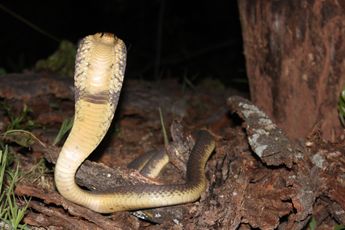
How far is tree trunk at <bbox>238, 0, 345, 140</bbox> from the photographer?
460cm

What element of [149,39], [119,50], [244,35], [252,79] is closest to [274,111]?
[252,79]

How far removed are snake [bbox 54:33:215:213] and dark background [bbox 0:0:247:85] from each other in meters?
7.75

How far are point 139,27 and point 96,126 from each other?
971 cm

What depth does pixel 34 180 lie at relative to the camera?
163 inches

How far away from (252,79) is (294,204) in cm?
180

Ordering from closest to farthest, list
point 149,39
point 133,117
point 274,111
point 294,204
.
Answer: point 294,204, point 274,111, point 133,117, point 149,39

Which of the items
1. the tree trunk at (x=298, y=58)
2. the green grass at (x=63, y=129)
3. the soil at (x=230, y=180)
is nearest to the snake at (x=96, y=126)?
the soil at (x=230, y=180)

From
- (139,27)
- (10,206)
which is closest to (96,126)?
(10,206)

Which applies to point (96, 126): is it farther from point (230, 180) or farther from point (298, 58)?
point (298, 58)

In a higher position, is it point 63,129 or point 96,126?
point 96,126

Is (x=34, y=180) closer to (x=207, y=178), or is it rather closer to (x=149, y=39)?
(x=207, y=178)

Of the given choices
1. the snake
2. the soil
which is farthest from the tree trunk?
the snake

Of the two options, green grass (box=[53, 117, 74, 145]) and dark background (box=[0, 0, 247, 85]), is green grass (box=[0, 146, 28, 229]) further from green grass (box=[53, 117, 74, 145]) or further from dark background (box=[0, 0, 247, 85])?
dark background (box=[0, 0, 247, 85])

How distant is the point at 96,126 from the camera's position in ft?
11.8
